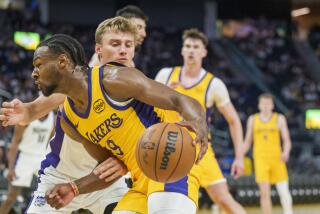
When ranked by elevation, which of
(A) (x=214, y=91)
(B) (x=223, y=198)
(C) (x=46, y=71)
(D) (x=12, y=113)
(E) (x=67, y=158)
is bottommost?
(B) (x=223, y=198)

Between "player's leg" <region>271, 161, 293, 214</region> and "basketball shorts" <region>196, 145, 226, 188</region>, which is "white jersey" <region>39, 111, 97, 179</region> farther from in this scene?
"player's leg" <region>271, 161, 293, 214</region>

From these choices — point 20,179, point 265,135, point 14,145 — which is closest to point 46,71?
point 14,145

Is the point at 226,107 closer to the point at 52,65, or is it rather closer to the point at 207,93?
the point at 207,93

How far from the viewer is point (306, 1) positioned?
2958 cm

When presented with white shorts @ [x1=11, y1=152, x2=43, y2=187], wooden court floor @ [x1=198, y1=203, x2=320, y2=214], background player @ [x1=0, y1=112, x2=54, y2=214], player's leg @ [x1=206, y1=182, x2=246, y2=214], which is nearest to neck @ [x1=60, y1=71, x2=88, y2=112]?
player's leg @ [x1=206, y1=182, x2=246, y2=214]

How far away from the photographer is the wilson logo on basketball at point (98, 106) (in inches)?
129

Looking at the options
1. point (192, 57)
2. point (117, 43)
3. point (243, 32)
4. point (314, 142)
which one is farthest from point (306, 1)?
point (117, 43)

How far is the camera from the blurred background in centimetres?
1394

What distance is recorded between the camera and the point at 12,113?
352 centimetres

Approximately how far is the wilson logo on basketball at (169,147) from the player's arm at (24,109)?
107 centimetres

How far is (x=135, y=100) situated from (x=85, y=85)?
11.8 inches

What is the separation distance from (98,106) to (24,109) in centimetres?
61

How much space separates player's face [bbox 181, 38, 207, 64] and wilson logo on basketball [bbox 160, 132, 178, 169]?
281 centimetres

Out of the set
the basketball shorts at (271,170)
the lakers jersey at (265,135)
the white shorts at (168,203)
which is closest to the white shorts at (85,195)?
the white shorts at (168,203)
